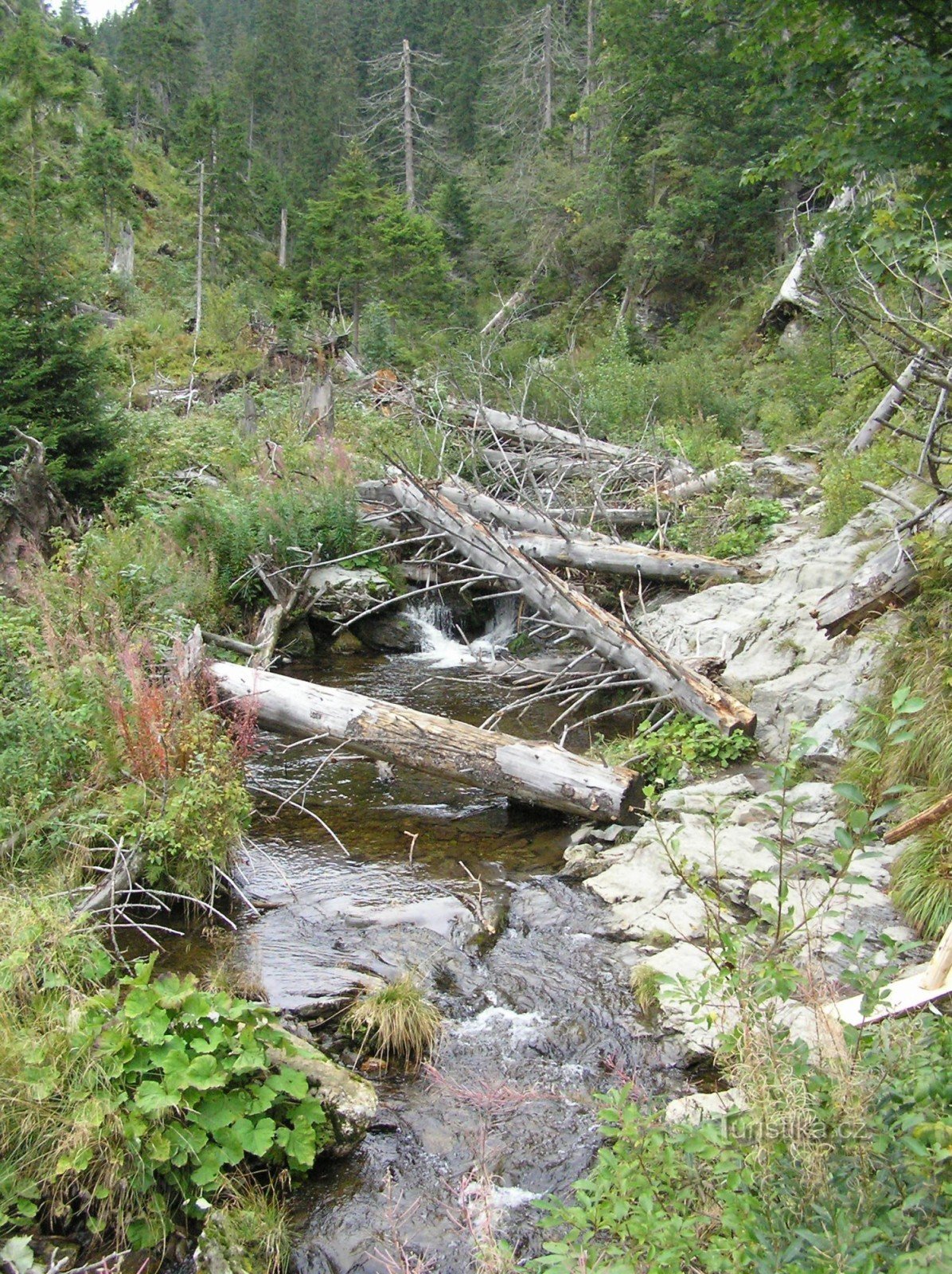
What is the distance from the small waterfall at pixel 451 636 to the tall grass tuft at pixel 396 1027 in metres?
6.63

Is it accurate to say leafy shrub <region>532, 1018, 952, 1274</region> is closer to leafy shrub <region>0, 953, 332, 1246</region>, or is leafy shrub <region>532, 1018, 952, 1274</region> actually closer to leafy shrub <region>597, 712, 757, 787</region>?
leafy shrub <region>0, 953, 332, 1246</region>

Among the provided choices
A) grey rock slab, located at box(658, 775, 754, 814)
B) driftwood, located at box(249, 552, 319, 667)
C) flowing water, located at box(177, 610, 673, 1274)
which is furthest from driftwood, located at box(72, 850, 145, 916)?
driftwood, located at box(249, 552, 319, 667)

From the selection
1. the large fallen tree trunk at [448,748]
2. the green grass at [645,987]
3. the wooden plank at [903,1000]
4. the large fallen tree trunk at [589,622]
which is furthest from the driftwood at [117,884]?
the large fallen tree trunk at [589,622]

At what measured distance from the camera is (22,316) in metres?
10.4

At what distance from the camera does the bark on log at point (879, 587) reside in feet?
18.4

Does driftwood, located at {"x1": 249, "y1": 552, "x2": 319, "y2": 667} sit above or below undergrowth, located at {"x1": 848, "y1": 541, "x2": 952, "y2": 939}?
below

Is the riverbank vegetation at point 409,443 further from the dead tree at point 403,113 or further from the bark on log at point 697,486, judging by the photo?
the dead tree at point 403,113

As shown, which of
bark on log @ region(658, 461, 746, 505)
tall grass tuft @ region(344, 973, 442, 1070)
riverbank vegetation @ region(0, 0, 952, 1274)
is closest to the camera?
riverbank vegetation @ region(0, 0, 952, 1274)

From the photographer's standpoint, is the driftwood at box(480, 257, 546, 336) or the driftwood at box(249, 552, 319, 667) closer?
the driftwood at box(249, 552, 319, 667)

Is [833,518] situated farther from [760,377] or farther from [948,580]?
[760,377]

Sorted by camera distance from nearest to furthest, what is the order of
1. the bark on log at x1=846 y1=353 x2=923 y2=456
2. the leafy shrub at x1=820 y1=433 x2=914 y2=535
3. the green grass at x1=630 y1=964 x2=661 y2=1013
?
the green grass at x1=630 y1=964 x2=661 y2=1013 → the leafy shrub at x1=820 y1=433 x2=914 y2=535 → the bark on log at x1=846 y1=353 x2=923 y2=456

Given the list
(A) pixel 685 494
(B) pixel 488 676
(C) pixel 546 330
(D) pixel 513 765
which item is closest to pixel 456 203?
(C) pixel 546 330

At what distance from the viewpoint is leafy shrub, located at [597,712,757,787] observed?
673 centimetres

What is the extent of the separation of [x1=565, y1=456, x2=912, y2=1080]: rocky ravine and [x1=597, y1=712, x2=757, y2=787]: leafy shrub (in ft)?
0.69
